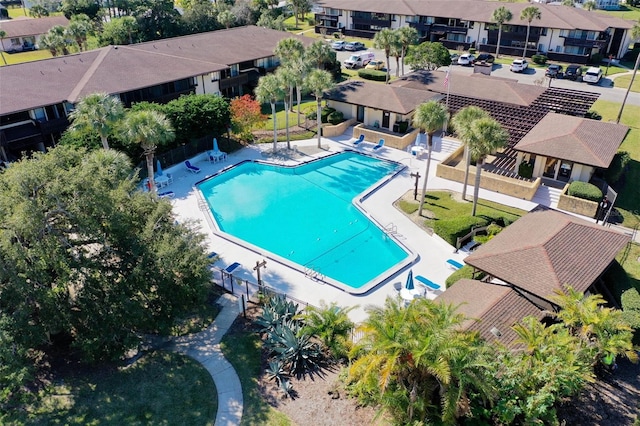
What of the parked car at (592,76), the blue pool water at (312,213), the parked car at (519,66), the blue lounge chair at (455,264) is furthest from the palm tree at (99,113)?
the parked car at (592,76)

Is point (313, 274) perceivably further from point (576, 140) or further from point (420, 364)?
point (576, 140)

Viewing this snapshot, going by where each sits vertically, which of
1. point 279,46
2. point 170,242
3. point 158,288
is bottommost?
point 158,288

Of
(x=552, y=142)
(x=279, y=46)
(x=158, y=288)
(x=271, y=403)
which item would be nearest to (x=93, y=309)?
(x=158, y=288)

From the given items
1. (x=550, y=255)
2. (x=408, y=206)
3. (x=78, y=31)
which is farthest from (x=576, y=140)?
(x=78, y=31)

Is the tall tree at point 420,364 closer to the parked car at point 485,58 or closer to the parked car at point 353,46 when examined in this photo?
the parked car at point 485,58

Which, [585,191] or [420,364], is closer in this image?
[420,364]

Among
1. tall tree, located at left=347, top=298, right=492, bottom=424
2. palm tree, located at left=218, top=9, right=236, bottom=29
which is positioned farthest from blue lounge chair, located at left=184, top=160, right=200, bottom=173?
palm tree, located at left=218, top=9, right=236, bottom=29

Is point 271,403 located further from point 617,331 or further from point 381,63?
point 381,63
